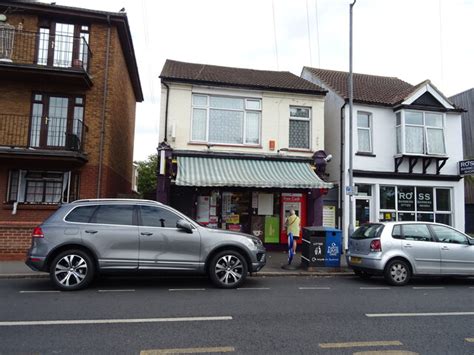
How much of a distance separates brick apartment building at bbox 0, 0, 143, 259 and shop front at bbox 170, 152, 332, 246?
328cm

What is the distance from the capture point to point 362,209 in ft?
48.9

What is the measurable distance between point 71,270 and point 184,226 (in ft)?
7.97

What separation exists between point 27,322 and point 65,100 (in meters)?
10.1

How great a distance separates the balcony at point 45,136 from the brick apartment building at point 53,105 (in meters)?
0.03

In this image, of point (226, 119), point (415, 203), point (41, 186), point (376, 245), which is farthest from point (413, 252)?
point (41, 186)

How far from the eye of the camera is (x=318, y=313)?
19.5 feet

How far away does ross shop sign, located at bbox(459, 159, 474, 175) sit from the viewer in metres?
14.8

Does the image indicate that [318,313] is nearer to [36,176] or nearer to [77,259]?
[77,259]

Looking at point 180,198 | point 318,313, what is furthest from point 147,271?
point 180,198

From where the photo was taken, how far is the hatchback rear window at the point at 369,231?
357 inches

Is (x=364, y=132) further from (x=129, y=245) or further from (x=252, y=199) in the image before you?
(x=129, y=245)

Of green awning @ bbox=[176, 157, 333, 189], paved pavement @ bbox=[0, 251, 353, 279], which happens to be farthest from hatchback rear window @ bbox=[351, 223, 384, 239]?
green awning @ bbox=[176, 157, 333, 189]

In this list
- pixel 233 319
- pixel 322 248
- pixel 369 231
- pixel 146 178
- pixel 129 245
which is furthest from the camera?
pixel 146 178

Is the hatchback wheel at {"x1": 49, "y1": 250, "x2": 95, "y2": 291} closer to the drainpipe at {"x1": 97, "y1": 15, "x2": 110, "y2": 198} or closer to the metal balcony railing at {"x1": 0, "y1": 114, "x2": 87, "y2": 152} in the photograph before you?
the drainpipe at {"x1": 97, "y1": 15, "x2": 110, "y2": 198}
